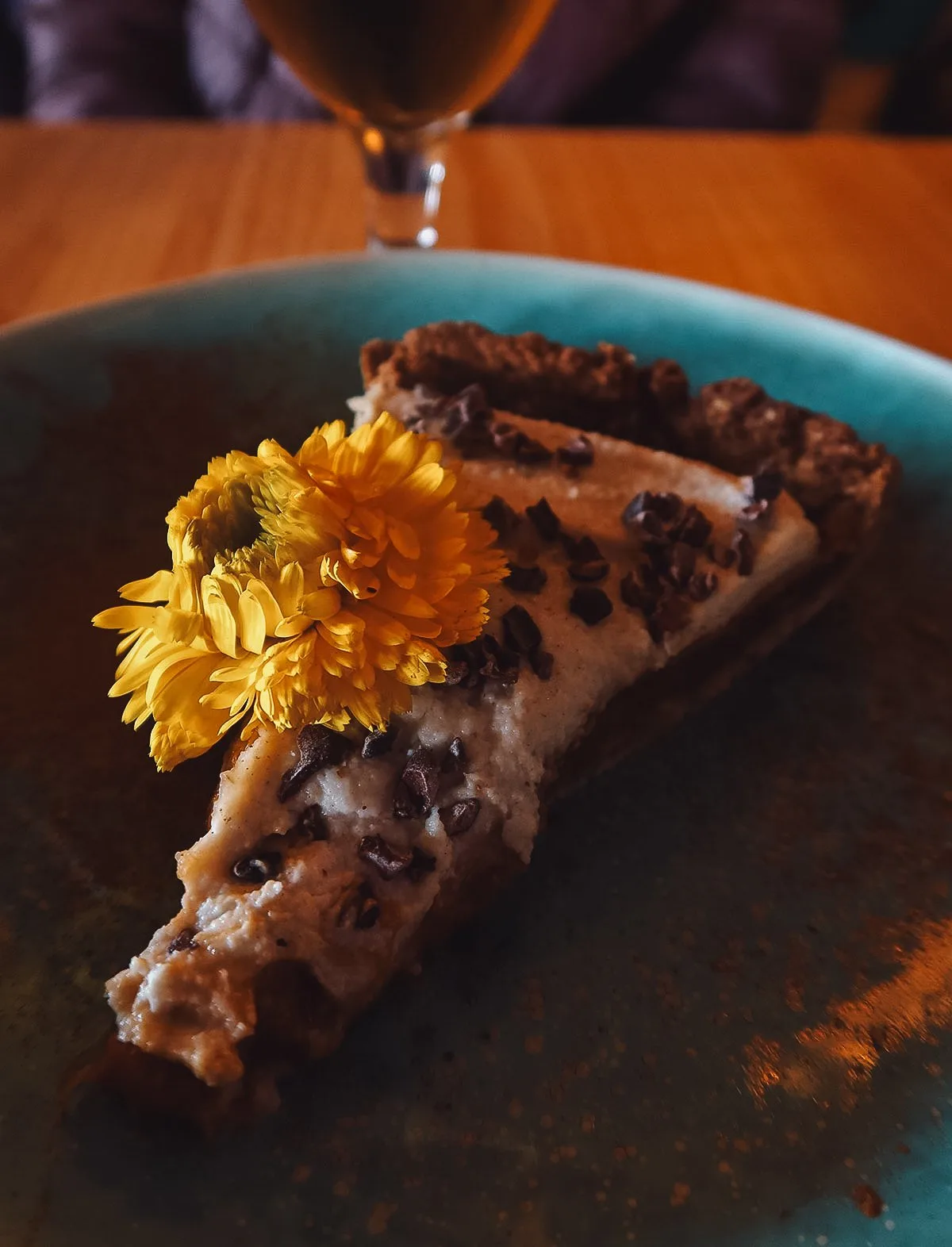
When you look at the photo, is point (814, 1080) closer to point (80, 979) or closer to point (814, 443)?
point (80, 979)

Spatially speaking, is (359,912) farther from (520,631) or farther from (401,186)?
(401,186)

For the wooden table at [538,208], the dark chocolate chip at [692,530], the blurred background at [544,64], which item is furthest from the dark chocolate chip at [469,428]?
the blurred background at [544,64]

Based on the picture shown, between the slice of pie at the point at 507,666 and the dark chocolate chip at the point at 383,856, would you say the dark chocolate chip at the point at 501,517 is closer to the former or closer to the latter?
the slice of pie at the point at 507,666

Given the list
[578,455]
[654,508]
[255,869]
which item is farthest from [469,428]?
[255,869]

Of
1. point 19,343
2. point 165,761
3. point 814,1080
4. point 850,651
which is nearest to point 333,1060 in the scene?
point 165,761

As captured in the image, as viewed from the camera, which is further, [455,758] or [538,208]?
[538,208]

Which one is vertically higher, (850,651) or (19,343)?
(850,651)
